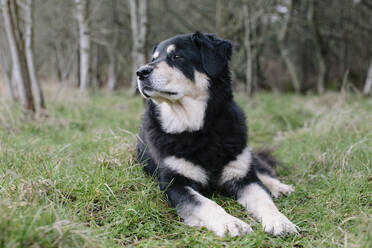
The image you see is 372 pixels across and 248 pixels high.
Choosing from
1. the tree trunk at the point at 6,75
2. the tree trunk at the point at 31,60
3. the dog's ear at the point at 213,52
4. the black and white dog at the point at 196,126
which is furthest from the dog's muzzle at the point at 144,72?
the tree trunk at the point at 6,75

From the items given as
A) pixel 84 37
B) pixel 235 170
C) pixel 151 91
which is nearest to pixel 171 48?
pixel 151 91

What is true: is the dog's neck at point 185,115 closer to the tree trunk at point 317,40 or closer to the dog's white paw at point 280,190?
the dog's white paw at point 280,190

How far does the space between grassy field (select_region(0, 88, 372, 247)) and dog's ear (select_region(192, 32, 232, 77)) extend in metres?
1.21

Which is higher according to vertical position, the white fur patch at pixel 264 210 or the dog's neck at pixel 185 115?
the dog's neck at pixel 185 115

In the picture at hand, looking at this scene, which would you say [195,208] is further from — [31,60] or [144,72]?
[31,60]

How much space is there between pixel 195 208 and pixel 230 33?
31.1 ft

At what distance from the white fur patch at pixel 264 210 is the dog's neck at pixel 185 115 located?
29.6 inches

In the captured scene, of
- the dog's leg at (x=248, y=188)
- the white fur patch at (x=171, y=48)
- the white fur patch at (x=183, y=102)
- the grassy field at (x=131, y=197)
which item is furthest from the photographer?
the white fur patch at (x=171, y=48)

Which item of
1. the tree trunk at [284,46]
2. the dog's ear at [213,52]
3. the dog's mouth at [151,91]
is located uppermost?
the dog's ear at [213,52]

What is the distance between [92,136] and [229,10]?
8.51 meters

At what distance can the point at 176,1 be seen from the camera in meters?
13.2

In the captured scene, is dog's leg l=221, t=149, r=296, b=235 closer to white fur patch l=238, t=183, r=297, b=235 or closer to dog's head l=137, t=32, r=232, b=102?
white fur patch l=238, t=183, r=297, b=235

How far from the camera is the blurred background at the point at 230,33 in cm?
866

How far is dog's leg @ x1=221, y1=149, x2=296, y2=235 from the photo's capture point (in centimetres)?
254
